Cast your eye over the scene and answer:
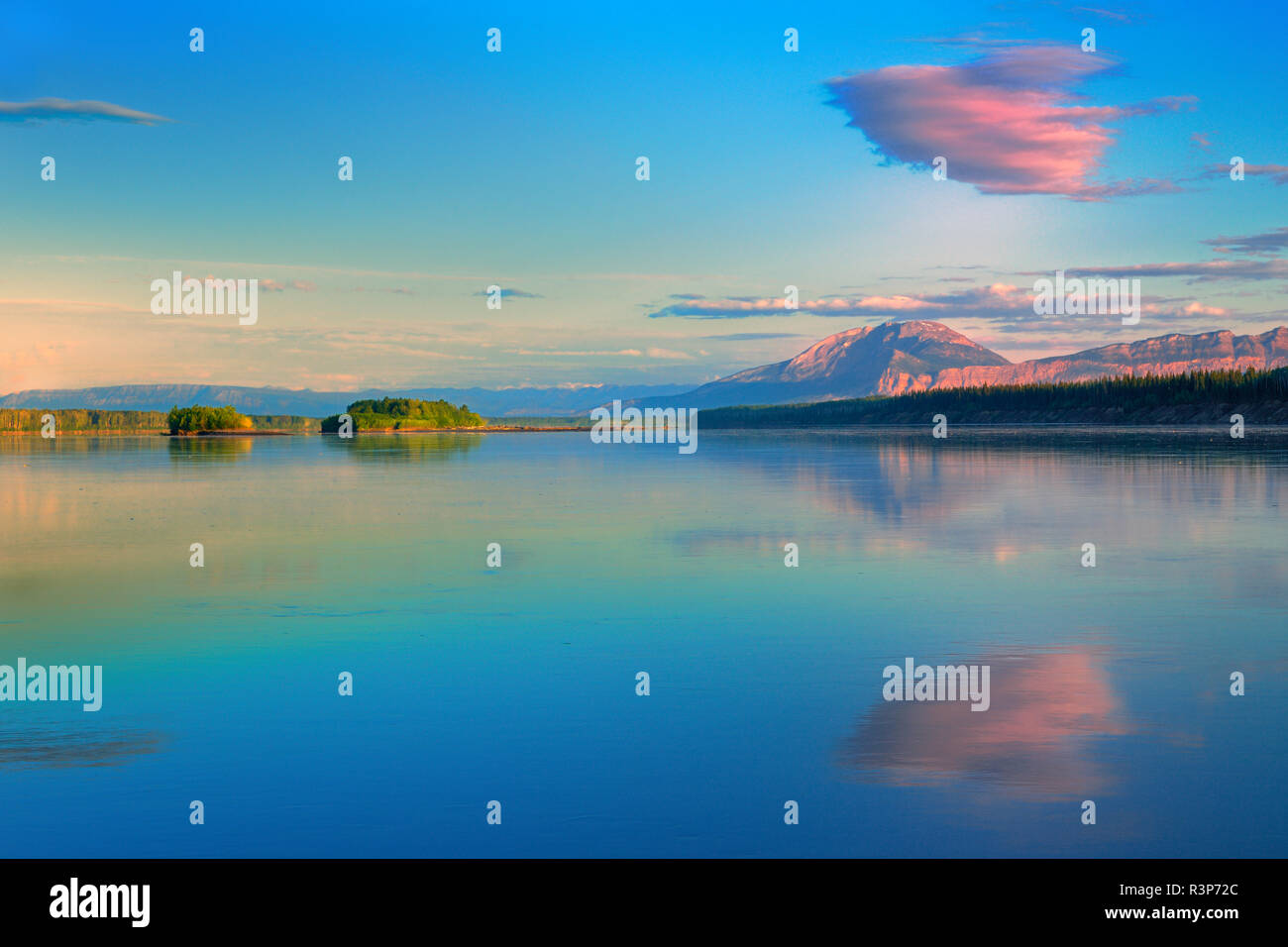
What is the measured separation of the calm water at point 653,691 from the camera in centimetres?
883

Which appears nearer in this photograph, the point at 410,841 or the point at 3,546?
the point at 410,841

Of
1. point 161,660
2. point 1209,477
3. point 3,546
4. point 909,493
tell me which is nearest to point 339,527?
A: point 3,546

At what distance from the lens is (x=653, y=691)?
1292 cm

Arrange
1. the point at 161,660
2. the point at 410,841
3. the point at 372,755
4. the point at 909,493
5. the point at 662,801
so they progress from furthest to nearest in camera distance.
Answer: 1. the point at 909,493
2. the point at 161,660
3. the point at 372,755
4. the point at 662,801
5. the point at 410,841

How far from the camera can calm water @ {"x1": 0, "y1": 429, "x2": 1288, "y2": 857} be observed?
8.83m

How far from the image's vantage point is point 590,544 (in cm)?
2717

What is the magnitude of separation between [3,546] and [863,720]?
2412 cm
